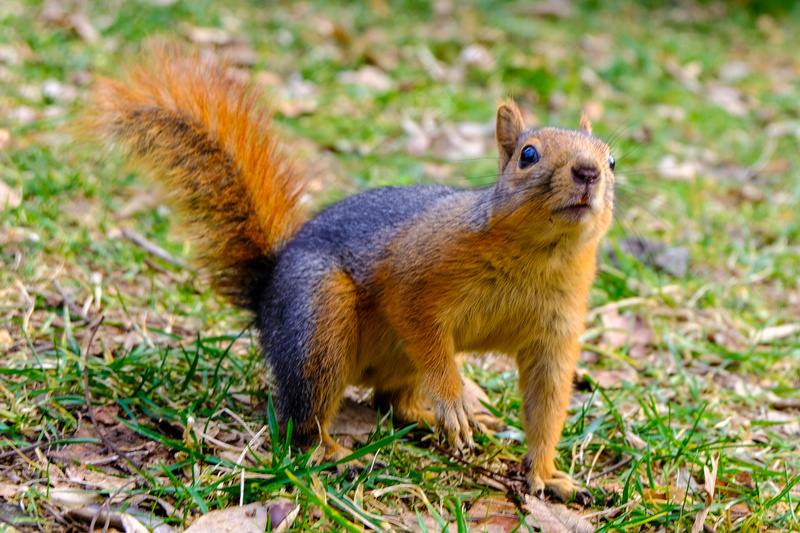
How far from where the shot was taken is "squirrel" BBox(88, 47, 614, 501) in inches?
94.8

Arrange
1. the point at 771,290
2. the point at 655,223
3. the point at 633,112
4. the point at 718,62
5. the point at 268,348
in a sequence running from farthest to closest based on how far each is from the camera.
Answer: the point at 718,62
the point at 633,112
the point at 655,223
the point at 771,290
the point at 268,348

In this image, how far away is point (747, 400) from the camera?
3.16 meters

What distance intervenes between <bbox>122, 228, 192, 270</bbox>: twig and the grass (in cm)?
4

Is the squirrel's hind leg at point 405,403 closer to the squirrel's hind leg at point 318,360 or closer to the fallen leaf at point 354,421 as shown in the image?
the fallen leaf at point 354,421

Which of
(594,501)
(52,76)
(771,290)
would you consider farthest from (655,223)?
(52,76)

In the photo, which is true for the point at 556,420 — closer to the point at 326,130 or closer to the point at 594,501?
the point at 594,501

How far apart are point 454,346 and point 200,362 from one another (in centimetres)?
100

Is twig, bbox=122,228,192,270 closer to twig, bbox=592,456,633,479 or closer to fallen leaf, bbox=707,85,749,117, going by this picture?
twig, bbox=592,456,633,479

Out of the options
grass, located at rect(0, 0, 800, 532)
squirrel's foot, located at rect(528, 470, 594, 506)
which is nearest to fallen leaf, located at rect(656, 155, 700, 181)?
grass, located at rect(0, 0, 800, 532)

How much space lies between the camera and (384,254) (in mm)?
2686

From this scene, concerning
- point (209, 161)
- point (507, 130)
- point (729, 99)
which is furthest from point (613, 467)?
point (729, 99)

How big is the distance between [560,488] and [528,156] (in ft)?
3.35

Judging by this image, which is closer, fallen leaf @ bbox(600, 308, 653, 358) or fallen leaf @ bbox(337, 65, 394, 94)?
fallen leaf @ bbox(600, 308, 653, 358)

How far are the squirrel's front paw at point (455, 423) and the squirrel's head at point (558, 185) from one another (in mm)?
584
